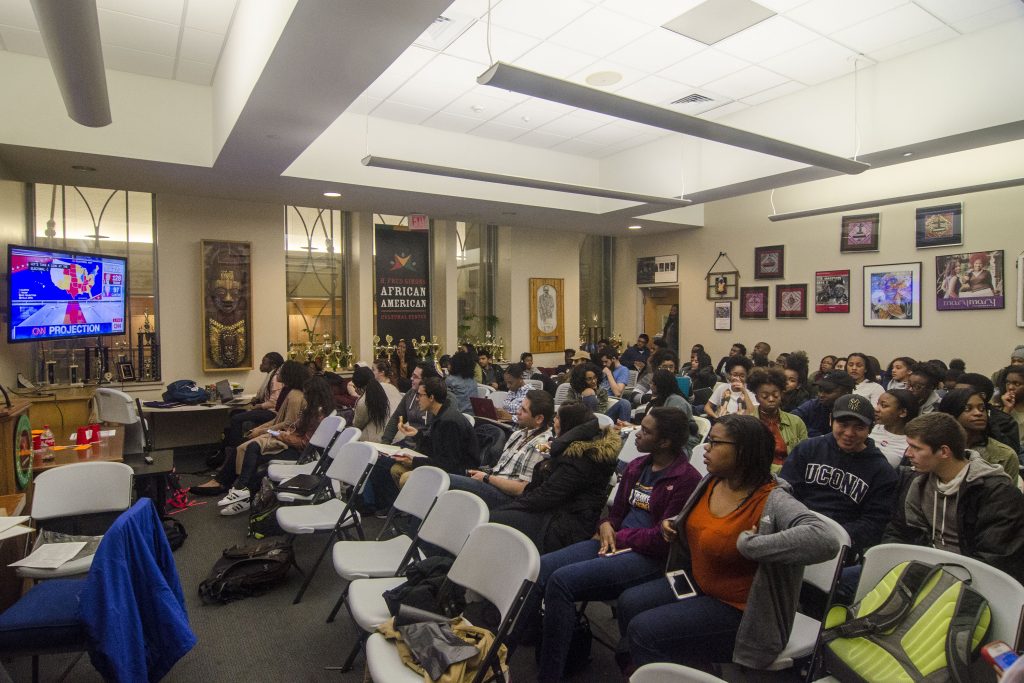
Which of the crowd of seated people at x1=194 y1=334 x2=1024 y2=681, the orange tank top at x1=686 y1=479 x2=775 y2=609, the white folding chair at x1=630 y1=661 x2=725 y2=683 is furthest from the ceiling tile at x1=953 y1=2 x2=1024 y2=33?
the white folding chair at x1=630 y1=661 x2=725 y2=683

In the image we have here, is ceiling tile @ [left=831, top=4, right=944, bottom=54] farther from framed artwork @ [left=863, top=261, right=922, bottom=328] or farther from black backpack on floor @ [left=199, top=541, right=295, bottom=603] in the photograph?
black backpack on floor @ [left=199, top=541, right=295, bottom=603]

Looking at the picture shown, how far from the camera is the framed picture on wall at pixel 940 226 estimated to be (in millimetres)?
7289

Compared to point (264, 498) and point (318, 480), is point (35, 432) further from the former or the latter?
point (318, 480)

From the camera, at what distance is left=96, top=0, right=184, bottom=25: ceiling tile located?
4.26 meters

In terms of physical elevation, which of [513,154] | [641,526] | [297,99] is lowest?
[641,526]

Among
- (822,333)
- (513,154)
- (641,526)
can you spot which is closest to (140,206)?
(513,154)

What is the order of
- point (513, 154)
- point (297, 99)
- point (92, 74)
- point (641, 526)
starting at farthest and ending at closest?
point (513, 154) < point (297, 99) < point (92, 74) < point (641, 526)

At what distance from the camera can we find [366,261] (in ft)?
29.0

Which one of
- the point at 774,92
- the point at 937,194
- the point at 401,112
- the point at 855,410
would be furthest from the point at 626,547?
the point at 937,194

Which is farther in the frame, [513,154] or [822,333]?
[822,333]

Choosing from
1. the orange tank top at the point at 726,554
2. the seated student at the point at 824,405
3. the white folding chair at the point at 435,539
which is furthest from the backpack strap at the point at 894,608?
the seated student at the point at 824,405

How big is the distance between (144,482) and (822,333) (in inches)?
334

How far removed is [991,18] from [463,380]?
537cm

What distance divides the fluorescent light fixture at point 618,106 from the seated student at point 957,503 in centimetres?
222
